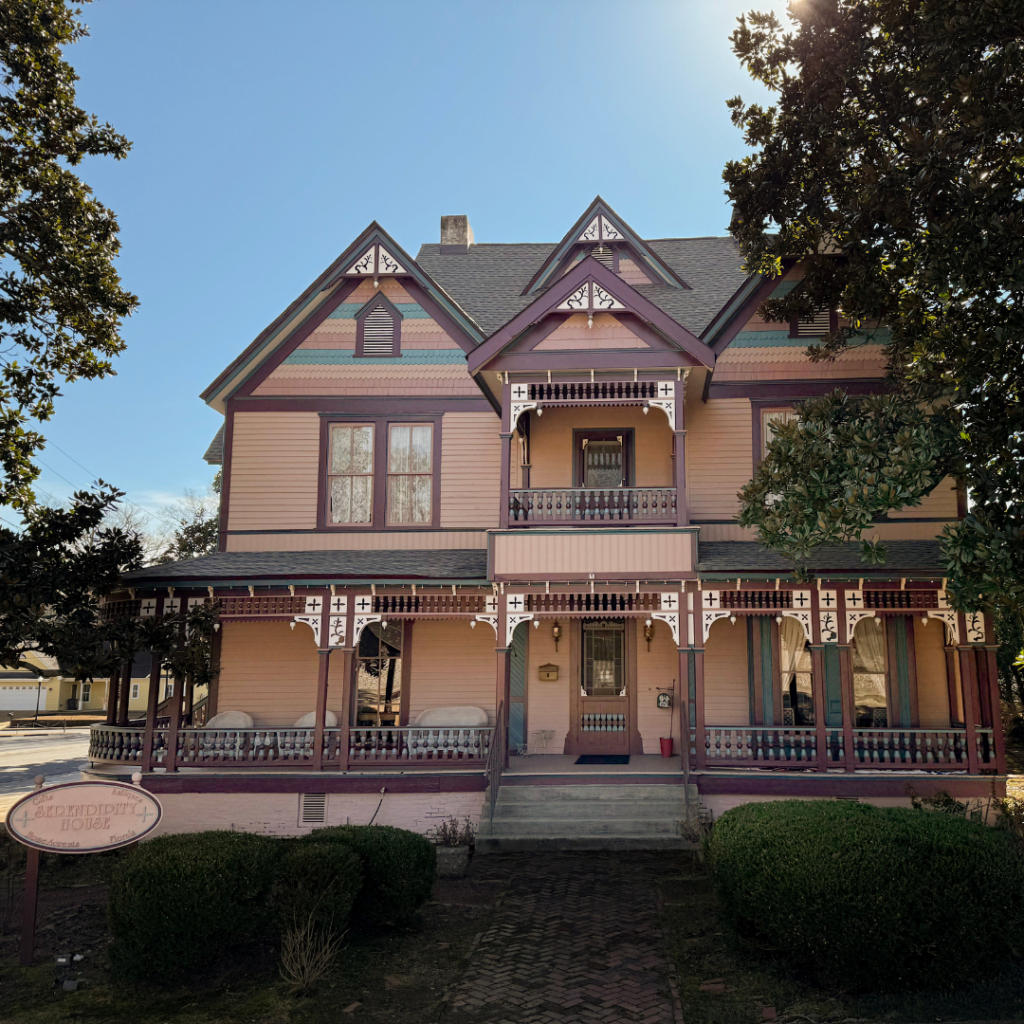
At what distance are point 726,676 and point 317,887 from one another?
400 inches

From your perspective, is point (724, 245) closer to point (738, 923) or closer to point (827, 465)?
point (827, 465)

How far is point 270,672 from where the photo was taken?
16672 millimetres

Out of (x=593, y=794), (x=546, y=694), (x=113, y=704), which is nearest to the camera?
(x=593, y=794)

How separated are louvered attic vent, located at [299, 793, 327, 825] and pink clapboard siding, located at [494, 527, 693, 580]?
4.73 m

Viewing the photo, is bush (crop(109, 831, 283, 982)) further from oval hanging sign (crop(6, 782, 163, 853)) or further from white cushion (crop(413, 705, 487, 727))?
white cushion (crop(413, 705, 487, 727))

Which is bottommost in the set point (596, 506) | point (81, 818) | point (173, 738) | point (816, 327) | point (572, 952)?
point (572, 952)

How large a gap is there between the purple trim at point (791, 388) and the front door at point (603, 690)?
494 centimetres

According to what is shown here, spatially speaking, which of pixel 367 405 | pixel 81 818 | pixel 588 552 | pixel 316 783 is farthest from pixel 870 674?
pixel 81 818

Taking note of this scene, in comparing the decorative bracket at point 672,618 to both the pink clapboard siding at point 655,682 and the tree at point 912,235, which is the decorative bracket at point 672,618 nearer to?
the pink clapboard siding at point 655,682

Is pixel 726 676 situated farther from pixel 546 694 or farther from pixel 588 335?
pixel 588 335

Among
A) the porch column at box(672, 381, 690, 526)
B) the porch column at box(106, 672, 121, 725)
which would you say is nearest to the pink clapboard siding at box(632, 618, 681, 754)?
the porch column at box(672, 381, 690, 526)

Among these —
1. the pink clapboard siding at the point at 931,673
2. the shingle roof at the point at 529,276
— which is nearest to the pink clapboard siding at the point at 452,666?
the shingle roof at the point at 529,276

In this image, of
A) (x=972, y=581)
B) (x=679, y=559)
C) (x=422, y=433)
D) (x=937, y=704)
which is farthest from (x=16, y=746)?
(x=972, y=581)

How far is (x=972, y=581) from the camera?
941 cm
